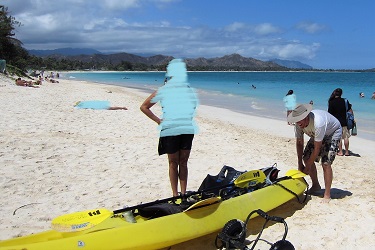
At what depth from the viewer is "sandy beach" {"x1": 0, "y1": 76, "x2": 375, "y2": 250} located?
4.50 metres

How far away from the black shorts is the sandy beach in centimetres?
112

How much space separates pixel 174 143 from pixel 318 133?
1891 mm

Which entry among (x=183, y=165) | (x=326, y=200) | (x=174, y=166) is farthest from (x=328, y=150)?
(x=174, y=166)

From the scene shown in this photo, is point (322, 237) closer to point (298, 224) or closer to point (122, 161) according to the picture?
point (298, 224)

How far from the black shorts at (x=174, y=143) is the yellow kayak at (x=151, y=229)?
2.70 feet

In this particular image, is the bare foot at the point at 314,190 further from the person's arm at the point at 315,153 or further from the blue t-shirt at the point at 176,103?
the blue t-shirt at the point at 176,103

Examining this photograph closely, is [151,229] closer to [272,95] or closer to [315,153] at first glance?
[315,153]

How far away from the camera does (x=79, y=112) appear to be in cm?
1319

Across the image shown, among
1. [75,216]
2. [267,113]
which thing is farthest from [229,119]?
[75,216]

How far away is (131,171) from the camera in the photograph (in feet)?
21.8

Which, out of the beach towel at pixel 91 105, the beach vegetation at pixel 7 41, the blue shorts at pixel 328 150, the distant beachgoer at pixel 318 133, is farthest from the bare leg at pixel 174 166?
the beach vegetation at pixel 7 41

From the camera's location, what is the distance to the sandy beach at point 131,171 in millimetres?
4504

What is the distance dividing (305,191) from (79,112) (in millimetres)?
9514

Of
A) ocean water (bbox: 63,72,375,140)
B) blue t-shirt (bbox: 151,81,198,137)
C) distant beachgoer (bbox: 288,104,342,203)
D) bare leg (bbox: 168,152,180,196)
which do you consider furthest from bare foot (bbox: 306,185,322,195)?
ocean water (bbox: 63,72,375,140)
